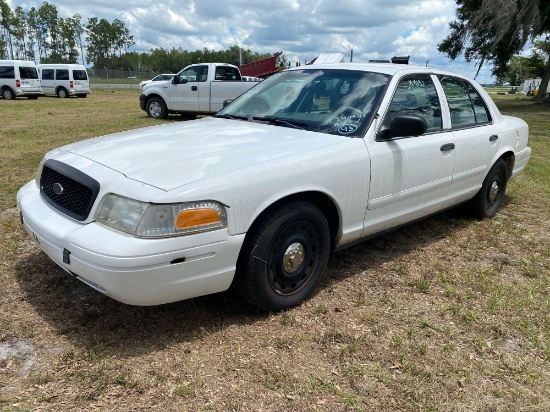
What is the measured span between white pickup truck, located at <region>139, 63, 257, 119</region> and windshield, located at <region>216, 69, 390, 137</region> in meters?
9.56

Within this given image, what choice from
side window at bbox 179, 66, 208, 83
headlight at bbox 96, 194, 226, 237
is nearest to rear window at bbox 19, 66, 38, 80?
side window at bbox 179, 66, 208, 83

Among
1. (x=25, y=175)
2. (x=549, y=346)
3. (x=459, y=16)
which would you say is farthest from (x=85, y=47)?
(x=549, y=346)

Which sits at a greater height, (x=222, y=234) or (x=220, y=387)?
(x=222, y=234)

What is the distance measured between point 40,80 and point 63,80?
1452 mm

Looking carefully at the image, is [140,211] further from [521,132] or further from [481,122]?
[521,132]

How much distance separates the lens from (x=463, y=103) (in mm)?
4359

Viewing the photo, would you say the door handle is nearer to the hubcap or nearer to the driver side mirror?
the driver side mirror

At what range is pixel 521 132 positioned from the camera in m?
5.12

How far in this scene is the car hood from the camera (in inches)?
102

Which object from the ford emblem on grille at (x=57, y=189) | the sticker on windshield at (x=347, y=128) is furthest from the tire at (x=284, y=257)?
the ford emblem on grille at (x=57, y=189)

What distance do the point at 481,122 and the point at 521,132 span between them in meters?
0.91

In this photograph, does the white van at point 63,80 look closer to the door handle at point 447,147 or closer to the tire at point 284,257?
the door handle at point 447,147

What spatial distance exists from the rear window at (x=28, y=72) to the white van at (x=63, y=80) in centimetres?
199

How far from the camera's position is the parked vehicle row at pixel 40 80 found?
23688mm
